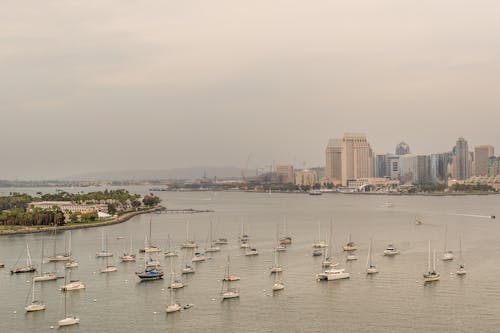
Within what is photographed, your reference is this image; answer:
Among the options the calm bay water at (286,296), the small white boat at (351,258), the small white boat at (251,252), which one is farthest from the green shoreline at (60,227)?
the small white boat at (351,258)

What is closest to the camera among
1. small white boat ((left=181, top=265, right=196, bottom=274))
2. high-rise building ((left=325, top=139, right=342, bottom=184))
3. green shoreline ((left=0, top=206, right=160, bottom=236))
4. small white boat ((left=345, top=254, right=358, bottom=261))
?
small white boat ((left=181, top=265, right=196, bottom=274))

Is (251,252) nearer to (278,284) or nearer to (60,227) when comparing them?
(278,284)

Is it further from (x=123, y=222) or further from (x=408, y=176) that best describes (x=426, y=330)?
(x=408, y=176)

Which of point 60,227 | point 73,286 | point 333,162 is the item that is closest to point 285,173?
point 333,162

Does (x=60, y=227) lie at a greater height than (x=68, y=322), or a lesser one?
greater

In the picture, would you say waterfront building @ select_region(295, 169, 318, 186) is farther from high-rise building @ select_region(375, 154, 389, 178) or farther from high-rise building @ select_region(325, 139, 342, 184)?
high-rise building @ select_region(375, 154, 389, 178)

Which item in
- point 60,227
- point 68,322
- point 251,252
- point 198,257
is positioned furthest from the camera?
point 60,227

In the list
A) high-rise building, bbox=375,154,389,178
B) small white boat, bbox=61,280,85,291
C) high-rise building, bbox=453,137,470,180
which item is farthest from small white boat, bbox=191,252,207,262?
high-rise building, bbox=375,154,389,178
